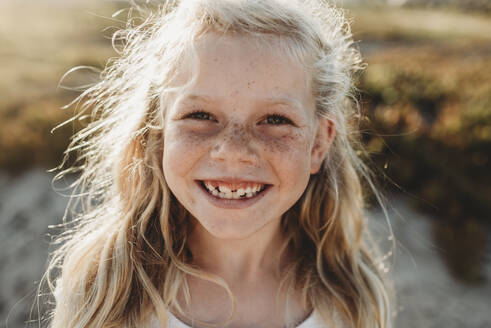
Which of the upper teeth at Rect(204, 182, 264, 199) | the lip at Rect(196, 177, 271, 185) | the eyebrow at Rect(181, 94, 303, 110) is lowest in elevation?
the upper teeth at Rect(204, 182, 264, 199)

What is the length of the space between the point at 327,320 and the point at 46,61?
6.95 m

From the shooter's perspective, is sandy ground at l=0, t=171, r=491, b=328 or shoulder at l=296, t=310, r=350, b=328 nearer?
shoulder at l=296, t=310, r=350, b=328

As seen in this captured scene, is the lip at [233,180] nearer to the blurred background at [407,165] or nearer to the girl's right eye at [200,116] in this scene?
the girl's right eye at [200,116]

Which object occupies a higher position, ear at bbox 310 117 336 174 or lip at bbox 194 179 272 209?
ear at bbox 310 117 336 174

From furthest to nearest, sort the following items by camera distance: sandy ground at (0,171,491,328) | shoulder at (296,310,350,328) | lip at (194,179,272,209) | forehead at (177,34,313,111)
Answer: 1. sandy ground at (0,171,491,328)
2. shoulder at (296,310,350,328)
3. lip at (194,179,272,209)
4. forehead at (177,34,313,111)

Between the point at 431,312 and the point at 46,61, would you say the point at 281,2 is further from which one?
the point at 46,61

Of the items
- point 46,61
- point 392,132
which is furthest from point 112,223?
point 46,61

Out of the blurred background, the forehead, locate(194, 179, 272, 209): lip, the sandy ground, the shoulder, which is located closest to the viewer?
the forehead

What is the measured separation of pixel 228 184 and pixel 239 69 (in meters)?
0.39

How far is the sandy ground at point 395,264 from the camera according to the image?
13.6ft

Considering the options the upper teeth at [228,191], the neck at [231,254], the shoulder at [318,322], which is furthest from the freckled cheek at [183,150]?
the shoulder at [318,322]

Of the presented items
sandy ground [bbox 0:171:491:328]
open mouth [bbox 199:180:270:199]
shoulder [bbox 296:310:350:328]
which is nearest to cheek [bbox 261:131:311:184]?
open mouth [bbox 199:180:270:199]

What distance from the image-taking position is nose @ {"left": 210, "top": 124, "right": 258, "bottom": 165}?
1.67 metres

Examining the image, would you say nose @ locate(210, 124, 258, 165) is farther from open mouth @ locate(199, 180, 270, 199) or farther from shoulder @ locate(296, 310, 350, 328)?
shoulder @ locate(296, 310, 350, 328)
